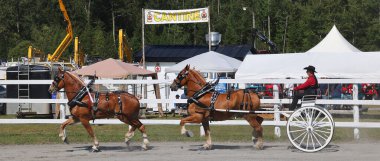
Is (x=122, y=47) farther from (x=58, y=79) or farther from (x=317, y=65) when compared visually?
(x=58, y=79)

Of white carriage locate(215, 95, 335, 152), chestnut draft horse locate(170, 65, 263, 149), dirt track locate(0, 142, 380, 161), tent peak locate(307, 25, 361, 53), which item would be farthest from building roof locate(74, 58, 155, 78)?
white carriage locate(215, 95, 335, 152)

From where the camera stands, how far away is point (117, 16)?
8794 centimetres

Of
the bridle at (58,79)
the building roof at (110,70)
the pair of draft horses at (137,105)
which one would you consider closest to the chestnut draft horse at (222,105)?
the pair of draft horses at (137,105)

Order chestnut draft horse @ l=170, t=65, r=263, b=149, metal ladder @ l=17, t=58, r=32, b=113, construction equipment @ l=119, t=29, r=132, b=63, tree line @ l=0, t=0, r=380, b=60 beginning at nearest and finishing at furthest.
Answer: chestnut draft horse @ l=170, t=65, r=263, b=149
metal ladder @ l=17, t=58, r=32, b=113
construction equipment @ l=119, t=29, r=132, b=63
tree line @ l=0, t=0, r=380, b=60

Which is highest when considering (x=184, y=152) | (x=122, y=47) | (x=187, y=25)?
(x=187, y=25)

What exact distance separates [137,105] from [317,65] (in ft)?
44.4

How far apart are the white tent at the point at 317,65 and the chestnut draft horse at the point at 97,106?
12639 mm

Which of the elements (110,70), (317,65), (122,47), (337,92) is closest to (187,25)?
(122,47)

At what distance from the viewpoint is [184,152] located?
48.6 feet

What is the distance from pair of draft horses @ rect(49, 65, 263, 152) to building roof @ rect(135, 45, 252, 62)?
22.2 meters

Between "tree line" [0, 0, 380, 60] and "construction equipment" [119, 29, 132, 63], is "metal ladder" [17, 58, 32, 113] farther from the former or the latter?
"tree line" [0, 0, 380, 60]

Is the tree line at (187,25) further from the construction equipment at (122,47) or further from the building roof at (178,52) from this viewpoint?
the building roof at (178,52)

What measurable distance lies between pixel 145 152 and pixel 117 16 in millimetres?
74110

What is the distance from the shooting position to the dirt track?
13.7 meters
